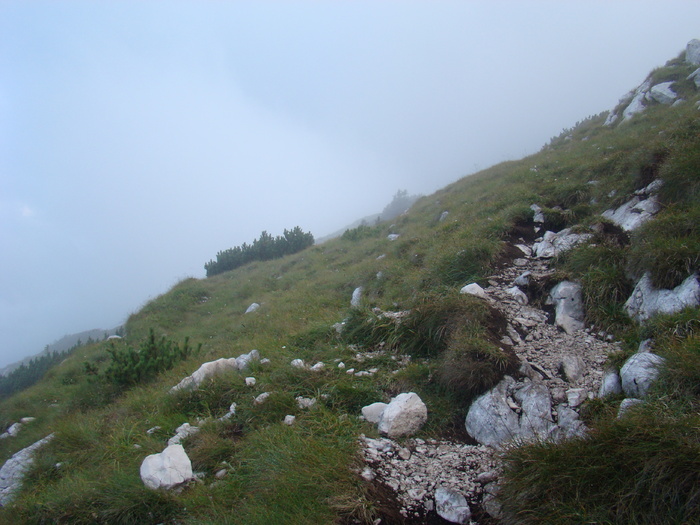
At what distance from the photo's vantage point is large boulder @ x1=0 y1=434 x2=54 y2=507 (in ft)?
14.0

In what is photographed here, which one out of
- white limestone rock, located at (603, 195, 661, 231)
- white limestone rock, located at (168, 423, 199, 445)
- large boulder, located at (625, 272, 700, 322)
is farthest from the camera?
white limestone rock, located at (603, 195, 661, 231)

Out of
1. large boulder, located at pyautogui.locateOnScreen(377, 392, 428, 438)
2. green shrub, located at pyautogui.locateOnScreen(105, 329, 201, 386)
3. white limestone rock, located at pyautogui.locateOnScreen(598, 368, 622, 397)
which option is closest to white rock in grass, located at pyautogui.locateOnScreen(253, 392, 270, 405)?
large boulder, located at pyautogui.locateOnScreen(377, 392, 428, 438)

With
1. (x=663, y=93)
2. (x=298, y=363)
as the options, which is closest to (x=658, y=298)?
(x=298, y=363)

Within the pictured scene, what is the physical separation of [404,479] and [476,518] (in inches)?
22.1

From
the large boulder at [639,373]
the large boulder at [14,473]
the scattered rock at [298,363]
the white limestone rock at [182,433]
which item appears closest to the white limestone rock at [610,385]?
the large boulder at [639,373]

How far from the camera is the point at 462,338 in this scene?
4184 mm

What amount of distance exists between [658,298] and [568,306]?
36.6 inches

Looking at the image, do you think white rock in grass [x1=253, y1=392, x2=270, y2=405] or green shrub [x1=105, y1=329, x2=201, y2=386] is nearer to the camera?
white rock in grass [x1=253, y1=392, x2=270, y2=405]

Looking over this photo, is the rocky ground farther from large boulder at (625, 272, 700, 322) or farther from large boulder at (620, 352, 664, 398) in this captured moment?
large boulder at (625, 272, 700, 322)

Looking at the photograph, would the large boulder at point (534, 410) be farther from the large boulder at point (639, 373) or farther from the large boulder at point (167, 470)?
the large boulder at point (167, 470)

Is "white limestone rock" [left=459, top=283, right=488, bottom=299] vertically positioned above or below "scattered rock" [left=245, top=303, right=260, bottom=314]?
below

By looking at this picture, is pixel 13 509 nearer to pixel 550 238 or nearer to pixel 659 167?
pixel 550 238

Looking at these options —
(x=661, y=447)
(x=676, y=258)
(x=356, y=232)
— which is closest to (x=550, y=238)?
(x=676, y=258)

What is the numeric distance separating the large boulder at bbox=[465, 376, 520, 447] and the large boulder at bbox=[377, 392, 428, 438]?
0.44 meters
